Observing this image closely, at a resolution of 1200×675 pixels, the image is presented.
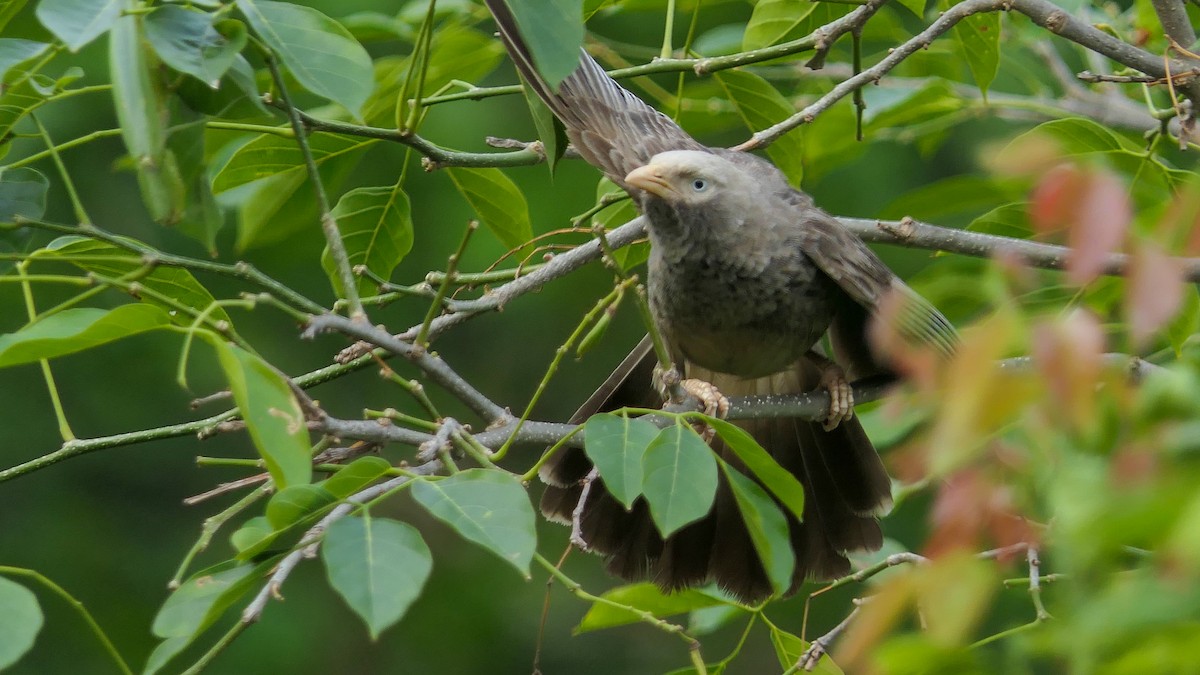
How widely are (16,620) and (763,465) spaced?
107 centimetres

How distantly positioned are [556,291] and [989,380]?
7.51m

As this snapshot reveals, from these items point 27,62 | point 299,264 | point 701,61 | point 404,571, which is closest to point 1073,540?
point 404,571

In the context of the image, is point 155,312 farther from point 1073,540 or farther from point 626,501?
point 1073,540

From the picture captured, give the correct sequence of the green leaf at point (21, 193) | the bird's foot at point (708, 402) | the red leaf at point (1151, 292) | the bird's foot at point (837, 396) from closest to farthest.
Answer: the red leaf at point (1151, 292) → the green leaf at point (21, 193) → the bird's foot at point (708, 402) → the bird's foot at point (837, 396)

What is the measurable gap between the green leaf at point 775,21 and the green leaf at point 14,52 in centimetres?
174

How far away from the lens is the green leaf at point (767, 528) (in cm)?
197

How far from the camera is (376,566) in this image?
1551 mm

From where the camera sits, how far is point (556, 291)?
8.48m

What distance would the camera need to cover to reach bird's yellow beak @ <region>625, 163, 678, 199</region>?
3.21 metres

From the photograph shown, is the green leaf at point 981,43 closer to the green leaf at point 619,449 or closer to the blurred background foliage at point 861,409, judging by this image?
the blurred background foliage at point 861,409

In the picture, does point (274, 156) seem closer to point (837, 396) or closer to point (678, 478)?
point (678, 478)

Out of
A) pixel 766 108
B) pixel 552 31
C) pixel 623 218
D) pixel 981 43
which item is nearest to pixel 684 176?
pixel 766 108

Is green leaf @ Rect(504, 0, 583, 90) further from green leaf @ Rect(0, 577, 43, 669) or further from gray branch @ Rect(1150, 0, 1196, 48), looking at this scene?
gray branch @ Rect(1150, 0, 1196, 48)

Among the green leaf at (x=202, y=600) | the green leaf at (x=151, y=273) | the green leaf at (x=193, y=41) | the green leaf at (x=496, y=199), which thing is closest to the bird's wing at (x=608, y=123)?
the green leaf at (x=496, y=199)
